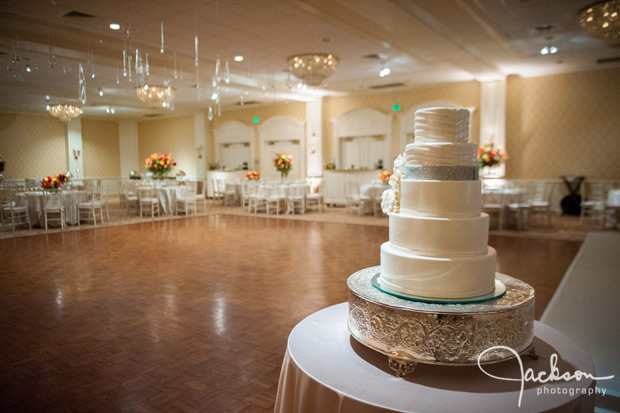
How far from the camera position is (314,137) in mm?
15078

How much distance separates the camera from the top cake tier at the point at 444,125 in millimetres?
1881

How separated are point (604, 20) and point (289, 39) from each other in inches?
200

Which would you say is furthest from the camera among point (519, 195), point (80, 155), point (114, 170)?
point (114, 170)

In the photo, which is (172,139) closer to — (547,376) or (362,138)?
(362,138)

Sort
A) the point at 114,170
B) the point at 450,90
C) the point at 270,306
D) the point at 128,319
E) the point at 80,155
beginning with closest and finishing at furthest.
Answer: the point at 128,319
the point at 270,306
the point at 450,90
the point at 80,155
the point at 114,170

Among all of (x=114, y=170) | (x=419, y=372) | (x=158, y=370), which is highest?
(x=114, y=170)

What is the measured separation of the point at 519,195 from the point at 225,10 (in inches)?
263

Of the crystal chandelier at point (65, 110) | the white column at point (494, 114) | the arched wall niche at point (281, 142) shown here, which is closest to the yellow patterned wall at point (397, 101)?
the white column at point (494, 114)

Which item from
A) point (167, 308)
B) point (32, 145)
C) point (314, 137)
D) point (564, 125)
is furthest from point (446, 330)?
point (32, 145)

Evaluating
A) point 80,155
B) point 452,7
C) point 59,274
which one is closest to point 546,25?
point 452,7

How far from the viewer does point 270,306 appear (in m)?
4.19

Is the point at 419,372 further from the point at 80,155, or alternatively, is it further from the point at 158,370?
the point at 80,155

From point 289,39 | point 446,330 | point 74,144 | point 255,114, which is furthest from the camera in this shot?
point 74,144

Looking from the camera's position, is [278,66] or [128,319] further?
[278,66]
